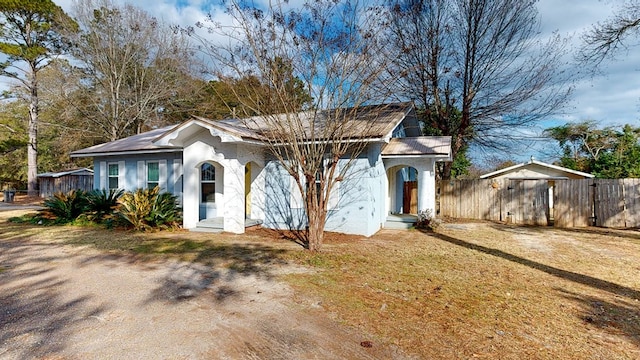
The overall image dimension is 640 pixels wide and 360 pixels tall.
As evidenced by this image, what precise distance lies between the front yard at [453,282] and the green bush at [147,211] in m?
0.65

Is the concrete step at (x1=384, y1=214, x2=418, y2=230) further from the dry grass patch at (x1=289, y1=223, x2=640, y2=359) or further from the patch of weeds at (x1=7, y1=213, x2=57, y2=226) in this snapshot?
the patch of weeds at (x1=7, y1=213, x2=57, y2=226)

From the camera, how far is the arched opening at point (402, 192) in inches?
568

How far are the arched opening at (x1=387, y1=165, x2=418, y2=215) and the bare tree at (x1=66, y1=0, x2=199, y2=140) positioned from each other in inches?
605

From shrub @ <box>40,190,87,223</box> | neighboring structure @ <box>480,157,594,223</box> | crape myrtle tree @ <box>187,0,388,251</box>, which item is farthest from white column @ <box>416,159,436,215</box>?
shrub @ <box>40,190,87,223</box>

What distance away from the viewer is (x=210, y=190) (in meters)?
12.6

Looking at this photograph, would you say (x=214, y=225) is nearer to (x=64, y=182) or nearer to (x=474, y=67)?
(x=474, y=67)

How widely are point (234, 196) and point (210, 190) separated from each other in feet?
8.68

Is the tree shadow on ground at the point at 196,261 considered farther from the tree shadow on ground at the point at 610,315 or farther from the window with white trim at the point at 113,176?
the window with white trim at the point at 113,176

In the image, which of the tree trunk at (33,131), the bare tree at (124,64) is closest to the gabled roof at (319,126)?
the bare tree at (124,64)

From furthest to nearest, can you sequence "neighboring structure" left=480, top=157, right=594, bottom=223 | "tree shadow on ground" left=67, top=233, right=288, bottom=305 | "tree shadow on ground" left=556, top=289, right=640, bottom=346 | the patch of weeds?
1. "neighboring structure" left=480, top=157, right=594, bottom=223
2. the patch of weeds
3. "tree shadow on ground" left=67, top=233, right=288, bottom=305
4. "tree shadow on ground" left=556, top=289, right=640, bottom=346

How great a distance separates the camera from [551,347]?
346cm

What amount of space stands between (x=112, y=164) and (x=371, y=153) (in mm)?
11949

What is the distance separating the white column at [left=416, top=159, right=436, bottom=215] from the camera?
1178 cm

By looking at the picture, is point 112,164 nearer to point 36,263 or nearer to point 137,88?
point 36,263
